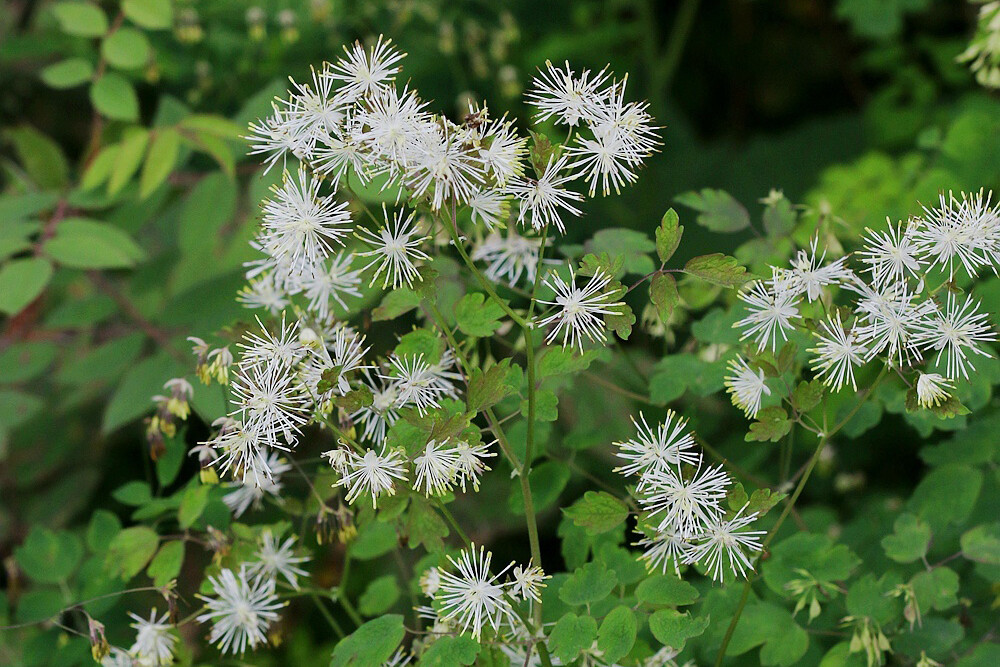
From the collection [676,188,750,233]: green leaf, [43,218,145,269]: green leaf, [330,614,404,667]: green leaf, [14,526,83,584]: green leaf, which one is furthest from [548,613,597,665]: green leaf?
[43,218,145,269]: green leaf

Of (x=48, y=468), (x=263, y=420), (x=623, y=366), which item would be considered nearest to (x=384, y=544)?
(x=263, y=420)

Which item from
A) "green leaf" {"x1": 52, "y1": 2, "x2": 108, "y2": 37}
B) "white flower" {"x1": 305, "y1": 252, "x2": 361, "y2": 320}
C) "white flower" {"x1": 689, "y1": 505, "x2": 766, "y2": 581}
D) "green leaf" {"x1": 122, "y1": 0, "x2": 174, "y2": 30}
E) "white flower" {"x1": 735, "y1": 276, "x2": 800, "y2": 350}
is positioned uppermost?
"green leaf" {"x1": 52, "y1": 2, "x2": 108, "y2": 37}

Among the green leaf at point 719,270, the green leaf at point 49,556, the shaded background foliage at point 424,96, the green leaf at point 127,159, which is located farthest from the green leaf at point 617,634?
the green leaf at point 127,159

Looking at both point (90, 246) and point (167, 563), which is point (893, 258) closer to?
point (167, 563)

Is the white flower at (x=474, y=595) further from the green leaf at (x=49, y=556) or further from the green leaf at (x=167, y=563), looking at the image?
the green leaf at (x=49, y=556)

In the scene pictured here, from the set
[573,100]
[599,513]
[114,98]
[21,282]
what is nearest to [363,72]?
[573,100]

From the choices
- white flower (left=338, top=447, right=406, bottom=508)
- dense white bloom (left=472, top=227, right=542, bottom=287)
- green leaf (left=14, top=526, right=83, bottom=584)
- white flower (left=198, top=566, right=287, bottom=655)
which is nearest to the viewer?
white flower (left=338, top=447, right=406, bottom=508)

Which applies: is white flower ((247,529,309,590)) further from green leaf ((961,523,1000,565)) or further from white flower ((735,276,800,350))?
green leaf ((961,523,1000,565))
